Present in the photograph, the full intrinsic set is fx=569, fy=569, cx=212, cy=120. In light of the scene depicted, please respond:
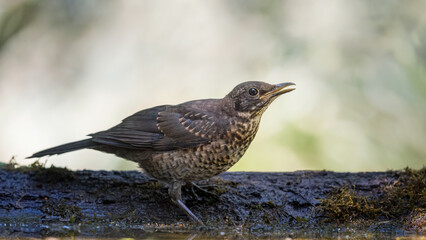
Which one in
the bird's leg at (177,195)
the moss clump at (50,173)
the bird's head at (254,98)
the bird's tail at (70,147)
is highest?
the bird's head at (254,98)

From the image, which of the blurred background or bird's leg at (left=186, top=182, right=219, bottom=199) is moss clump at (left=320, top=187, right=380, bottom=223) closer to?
bird's leg at (left=186, top=182, right=219, bottom=199)

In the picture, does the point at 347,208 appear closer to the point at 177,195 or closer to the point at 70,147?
the point at 177,195

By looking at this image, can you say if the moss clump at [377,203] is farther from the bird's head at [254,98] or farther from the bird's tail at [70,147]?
the bird's tail at [70,147]

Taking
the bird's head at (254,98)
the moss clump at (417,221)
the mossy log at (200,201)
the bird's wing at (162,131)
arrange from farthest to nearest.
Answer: the bird's head at (254,98) → the bird's wing at (162,131) → the mossy log at (200,201) → the moss clump at (417,221)

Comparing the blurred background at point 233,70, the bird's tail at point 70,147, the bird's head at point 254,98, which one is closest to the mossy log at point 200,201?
the bird's tail at point 70,147

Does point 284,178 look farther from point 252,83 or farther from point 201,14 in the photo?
point 201,14

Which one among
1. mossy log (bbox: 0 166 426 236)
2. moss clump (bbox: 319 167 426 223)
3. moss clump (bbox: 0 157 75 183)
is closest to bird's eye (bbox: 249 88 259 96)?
mossy log (bbox: 0 166 426 236)
